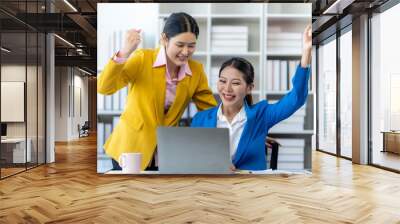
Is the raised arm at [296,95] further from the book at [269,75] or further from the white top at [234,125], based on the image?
the white top at [234,125]

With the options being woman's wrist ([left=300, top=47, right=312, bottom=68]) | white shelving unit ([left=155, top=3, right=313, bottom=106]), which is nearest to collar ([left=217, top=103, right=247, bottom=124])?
white shelving unit ([left=155, top=3, right=313, bottom=106])

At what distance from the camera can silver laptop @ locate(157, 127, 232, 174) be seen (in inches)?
229

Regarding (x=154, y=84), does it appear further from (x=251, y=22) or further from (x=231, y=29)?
(x=251, y=22)

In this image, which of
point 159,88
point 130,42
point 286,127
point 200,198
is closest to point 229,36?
point 159,88

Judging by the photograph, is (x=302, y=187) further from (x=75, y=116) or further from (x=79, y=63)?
(x=75, y=116)

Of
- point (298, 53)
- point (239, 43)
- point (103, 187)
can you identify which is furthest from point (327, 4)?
point (103, 187)

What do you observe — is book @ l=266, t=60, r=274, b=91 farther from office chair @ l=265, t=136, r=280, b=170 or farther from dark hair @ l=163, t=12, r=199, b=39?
dark hair @ l=163, t=12, r=199, b=39

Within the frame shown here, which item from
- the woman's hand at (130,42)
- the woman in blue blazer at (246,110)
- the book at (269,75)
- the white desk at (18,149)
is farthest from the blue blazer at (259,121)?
the white desk at (18,149)

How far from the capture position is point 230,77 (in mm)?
5891

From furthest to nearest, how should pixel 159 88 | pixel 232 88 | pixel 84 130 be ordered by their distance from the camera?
pixel 84 130 → pixel 232 88 → pixel 159 88

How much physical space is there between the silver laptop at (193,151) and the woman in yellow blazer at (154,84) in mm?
150

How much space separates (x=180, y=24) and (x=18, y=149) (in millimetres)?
3172

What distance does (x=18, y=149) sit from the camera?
6.66 meters

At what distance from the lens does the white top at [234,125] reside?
19.4 ft
